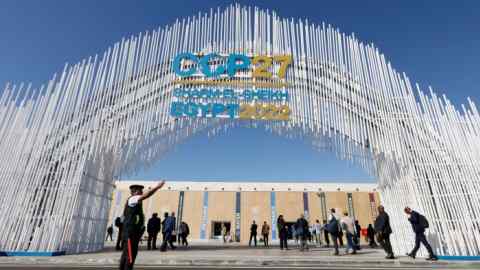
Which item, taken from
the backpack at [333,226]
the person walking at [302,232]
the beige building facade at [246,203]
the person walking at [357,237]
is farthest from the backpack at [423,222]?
the beige building facade at [246,203]

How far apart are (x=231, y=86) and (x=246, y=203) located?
31.2m

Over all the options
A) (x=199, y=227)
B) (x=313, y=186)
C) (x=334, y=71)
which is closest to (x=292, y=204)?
(x=313, y=186)

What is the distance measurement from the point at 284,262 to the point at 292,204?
3408 centimetres

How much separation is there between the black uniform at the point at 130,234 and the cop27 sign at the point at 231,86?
288 inches

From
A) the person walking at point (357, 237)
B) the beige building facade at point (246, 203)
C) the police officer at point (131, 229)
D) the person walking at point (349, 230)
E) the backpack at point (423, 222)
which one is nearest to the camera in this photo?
the police officer at point (131, 229)

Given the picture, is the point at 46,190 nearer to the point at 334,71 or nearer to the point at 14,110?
the point at 14,110

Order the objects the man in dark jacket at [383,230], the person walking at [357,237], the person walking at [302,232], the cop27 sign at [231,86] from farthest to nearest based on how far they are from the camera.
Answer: the person walking at [302,232]
the cop27 sign at [231,86]
the person walking at [357,237]
the man in dark jacket at [383,230]

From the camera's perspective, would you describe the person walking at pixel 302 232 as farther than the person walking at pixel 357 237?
Yes

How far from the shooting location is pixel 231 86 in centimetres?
1216

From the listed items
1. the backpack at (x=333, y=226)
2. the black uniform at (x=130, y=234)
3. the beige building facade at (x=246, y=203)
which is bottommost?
the black uniform at (x=130, y=234)

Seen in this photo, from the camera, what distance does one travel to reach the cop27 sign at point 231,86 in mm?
11750

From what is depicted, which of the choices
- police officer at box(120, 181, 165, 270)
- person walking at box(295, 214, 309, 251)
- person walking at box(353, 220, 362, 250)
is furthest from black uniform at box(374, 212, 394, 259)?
police officer at box(120, 181, 165, 270)

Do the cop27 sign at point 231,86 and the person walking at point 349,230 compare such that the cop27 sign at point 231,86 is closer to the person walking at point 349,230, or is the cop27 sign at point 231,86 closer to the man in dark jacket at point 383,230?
the person walking at point 349,230

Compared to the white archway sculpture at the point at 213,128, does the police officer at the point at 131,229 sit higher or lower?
lower
